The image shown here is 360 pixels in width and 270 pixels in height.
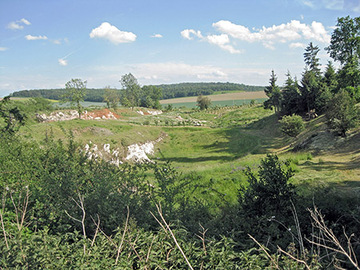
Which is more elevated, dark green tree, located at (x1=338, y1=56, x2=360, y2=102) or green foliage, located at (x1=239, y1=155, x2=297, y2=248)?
dark green tree, located at (x1=338, y1=56, x2=360, y2=102)

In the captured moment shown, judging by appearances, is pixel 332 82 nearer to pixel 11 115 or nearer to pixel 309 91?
pixel 309 91

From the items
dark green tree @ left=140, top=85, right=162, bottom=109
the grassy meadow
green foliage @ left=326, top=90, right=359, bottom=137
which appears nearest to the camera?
the grassy meadow

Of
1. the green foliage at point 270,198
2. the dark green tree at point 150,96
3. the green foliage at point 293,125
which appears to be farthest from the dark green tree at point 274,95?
the dark green tree at point 150,96

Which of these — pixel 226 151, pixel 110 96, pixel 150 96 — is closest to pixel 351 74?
pixel 226 151

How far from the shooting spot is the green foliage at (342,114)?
1775 centimetres

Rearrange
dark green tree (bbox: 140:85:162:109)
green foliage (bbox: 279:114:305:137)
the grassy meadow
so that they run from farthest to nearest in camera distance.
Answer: dark green tree (bbox: 140:85:162:109) < green foliage (bbox: 279:114:305:137) < the grassy meadow

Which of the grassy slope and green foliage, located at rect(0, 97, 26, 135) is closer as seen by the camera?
the grassy slope

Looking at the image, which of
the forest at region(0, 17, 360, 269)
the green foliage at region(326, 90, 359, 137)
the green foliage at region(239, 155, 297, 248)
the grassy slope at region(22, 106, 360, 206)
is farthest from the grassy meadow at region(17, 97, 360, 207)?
the green foliage at region(239, 155, 297, 248)

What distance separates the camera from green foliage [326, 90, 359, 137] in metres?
17.7

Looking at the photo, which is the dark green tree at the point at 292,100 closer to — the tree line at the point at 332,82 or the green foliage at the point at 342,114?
the tree line at the point at 332,82

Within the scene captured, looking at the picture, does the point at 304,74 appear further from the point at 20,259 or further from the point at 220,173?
the point at 20,259

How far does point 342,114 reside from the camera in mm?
18312

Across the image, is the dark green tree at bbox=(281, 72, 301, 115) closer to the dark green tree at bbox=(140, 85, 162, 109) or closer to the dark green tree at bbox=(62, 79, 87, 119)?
the dark green tree at bbox=(62, 79, 87, 119)

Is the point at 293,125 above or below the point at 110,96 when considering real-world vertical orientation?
below
